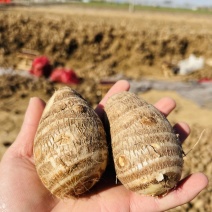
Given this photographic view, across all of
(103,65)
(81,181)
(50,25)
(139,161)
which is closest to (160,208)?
(139,161)

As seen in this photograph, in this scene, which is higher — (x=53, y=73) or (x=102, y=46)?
(x=102, y=46)


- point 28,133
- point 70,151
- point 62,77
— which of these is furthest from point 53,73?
point 70,151

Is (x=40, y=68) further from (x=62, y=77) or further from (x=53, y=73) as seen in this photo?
(x=62, y=77)

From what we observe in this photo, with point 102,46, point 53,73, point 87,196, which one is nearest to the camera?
point 87,196

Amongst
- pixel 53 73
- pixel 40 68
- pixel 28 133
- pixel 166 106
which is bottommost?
pixel 53 73

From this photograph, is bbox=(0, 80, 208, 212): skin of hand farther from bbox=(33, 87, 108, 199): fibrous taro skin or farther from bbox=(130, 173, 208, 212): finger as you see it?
bbox=(33, 87, 108, 199): fibrous taro skin

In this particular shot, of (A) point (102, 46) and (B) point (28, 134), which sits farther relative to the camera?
(A) point (102, 46)

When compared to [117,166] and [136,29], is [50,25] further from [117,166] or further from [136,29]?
[117,166]
